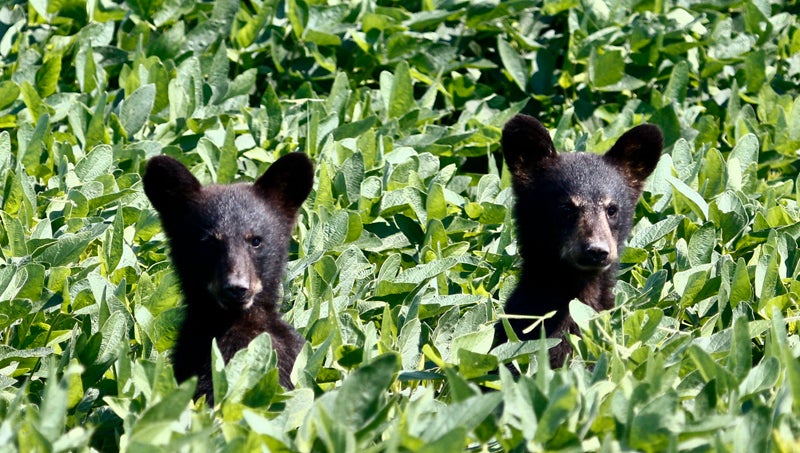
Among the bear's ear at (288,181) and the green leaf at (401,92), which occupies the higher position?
the bear's ear at (288,181)

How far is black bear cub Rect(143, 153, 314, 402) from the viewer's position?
6344 millimetres

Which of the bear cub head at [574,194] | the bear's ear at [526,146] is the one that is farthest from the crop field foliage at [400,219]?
the bear's ear at [526,146]

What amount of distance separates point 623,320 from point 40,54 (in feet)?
17.3

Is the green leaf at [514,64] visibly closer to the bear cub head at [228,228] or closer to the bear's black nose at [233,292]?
the bear cub head at [228,228]

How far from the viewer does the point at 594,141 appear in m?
8.95

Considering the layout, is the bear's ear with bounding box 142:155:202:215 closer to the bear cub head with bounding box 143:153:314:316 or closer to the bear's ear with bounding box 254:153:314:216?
the bear cub head with bounding box 143:153:314:316

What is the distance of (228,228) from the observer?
6.46 m

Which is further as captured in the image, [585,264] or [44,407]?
[585,264]

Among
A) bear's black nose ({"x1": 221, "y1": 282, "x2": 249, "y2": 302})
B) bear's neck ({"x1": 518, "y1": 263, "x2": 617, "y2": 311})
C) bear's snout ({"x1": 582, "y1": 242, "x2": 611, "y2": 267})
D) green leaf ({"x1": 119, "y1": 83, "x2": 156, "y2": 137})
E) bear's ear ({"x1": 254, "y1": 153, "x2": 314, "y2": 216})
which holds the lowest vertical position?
green leaf ({"x1": 119, "y1": 83, "x2": 156, "y2": 137})

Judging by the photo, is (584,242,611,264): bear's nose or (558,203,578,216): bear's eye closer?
(584,242,611,264): bear's nose

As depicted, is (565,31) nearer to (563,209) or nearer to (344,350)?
(563,209)

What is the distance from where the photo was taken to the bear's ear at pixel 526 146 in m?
7.26

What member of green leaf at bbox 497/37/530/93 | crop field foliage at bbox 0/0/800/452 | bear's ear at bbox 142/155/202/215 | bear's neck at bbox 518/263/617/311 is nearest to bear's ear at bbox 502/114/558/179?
crop field foliage at bbox 0/0/800/452

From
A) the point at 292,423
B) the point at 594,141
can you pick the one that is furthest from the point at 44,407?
the point at 594,141
